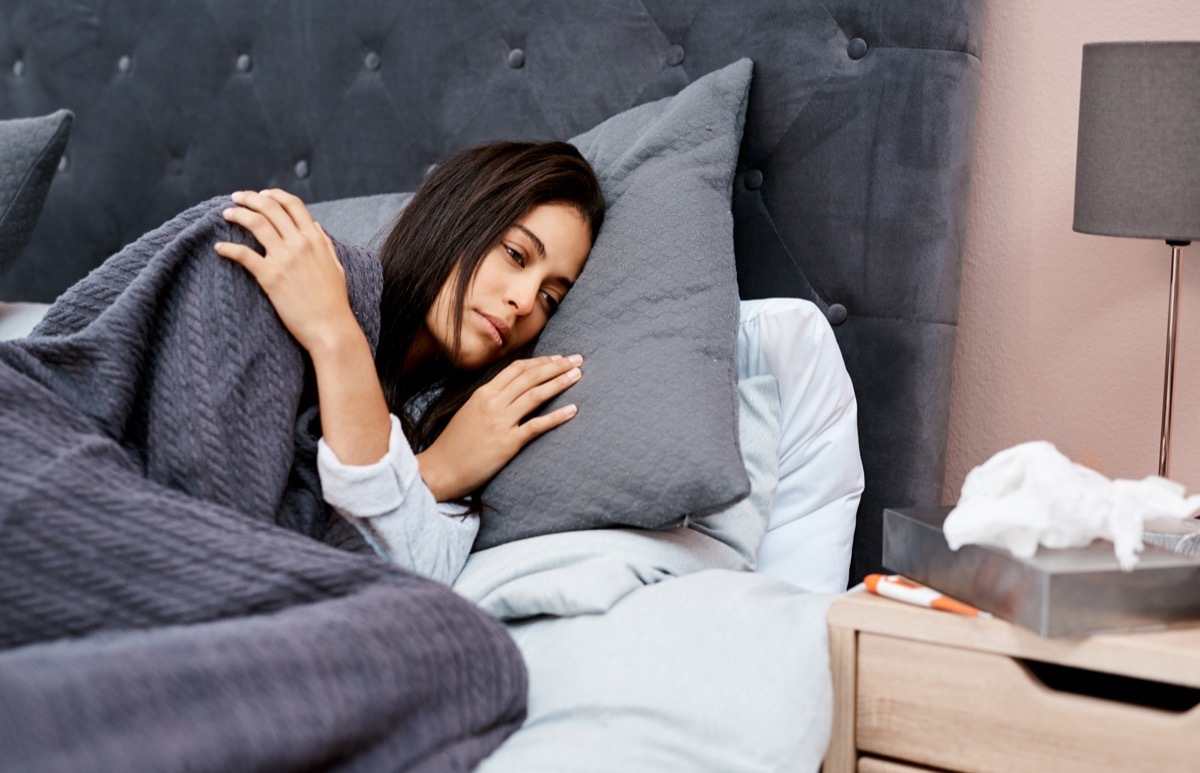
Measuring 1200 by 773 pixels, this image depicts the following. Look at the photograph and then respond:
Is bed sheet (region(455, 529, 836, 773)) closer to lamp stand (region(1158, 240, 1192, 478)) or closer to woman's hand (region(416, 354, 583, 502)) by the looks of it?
woman's hand (region(416, 354, 583, 502))

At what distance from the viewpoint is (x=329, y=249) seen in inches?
49.4

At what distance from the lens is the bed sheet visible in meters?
0.92

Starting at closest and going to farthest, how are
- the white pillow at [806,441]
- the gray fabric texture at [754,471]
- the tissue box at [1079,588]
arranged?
the tissue box at [1079,588], the gray fabric texture at [754,471], the white pillow at [806,441]

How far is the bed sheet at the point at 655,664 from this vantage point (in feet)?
3.02

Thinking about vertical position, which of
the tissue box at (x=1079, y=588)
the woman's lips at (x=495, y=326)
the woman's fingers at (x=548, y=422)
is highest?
the woman's lips at (x=495, y=326)

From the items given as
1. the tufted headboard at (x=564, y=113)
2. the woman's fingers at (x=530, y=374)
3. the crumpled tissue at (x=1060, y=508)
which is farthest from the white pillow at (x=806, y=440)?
the crumpled tissue at (x=1060, y=508)

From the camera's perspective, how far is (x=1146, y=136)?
125cm

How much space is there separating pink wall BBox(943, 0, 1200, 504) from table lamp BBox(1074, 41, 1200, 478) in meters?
0.24

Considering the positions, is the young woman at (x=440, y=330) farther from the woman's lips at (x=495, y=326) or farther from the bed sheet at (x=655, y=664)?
the bed sheet at (x=655, y=664)

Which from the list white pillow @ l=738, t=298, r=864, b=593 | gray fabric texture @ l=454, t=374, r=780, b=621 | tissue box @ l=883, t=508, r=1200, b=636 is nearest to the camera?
tissue box @ l=883, t=508, r=1200, b=636

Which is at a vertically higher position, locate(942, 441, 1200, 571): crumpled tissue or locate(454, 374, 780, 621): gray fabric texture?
locate(942, 441, 1200, 571): crumpled tissue

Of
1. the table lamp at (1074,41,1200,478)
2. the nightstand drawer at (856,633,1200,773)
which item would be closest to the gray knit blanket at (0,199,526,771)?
the nightstand drawer at (856,633,1200,773)

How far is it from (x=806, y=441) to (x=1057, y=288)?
44cm

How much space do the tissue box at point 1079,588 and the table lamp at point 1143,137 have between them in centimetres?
45
